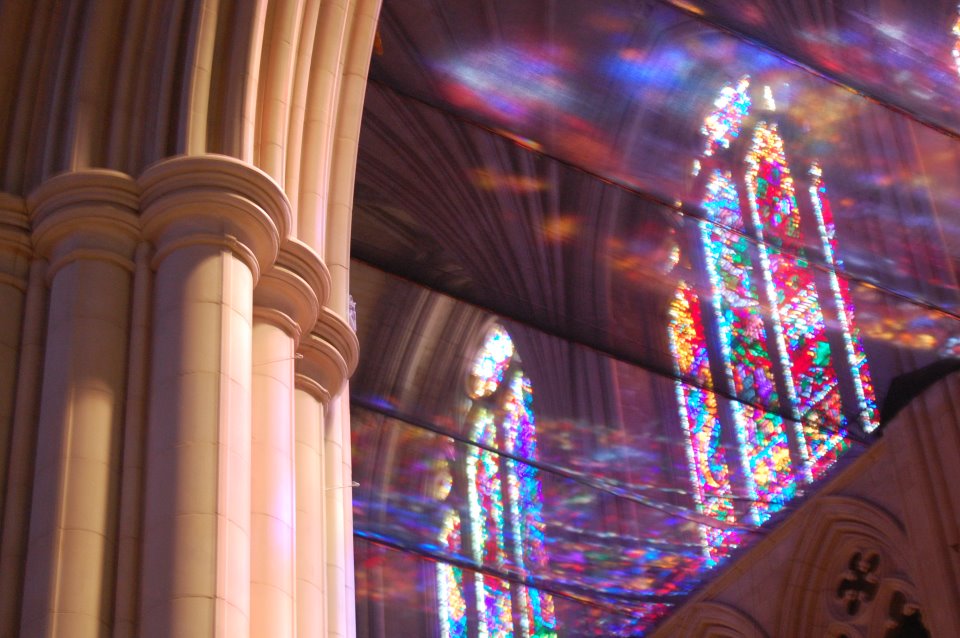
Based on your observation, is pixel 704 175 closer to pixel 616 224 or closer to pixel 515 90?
pixel 616 224

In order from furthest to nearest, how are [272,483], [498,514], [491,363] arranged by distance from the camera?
[491,363] < [498,514] < [272,483]

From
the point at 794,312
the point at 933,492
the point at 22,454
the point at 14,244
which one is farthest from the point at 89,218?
the point at 794,312

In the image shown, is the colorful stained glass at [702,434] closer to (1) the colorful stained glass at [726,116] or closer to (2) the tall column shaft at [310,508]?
(1) the colorful stained glass at [726,116]

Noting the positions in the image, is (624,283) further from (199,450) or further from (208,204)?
(199,450)

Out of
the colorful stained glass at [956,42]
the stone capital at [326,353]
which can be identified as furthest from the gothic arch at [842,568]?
the stone capital at [326,353]

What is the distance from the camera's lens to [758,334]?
10.8 metres

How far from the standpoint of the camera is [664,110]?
9031mm

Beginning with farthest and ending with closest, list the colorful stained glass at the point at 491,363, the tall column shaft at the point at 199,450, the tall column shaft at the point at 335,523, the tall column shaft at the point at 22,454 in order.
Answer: the colorful stained glass at the point at 491,363, the tall column shaft at the point at 335,523, the tall column shaft at the point at 22,454, the tall column shaft at the point at 199,450

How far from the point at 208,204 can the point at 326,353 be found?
0.78m

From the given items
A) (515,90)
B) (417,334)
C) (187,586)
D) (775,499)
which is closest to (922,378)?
(775,499)

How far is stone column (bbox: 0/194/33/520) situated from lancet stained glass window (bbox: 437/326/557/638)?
831cm

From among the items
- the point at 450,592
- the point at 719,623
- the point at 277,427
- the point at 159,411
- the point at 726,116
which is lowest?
the point at 159,411

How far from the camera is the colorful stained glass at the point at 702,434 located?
1076cm

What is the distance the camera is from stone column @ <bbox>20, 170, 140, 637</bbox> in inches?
145
